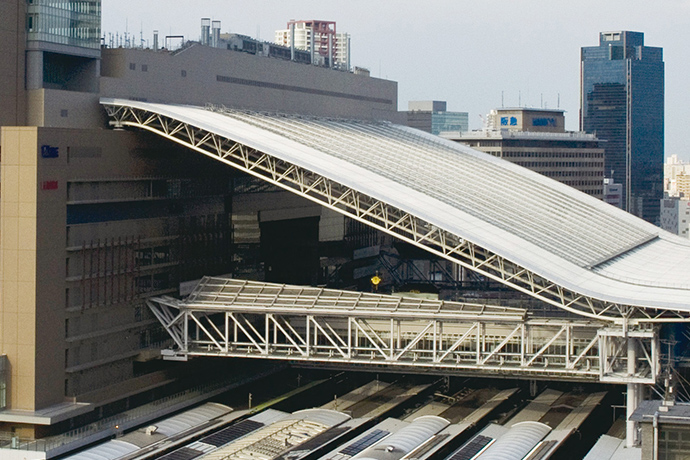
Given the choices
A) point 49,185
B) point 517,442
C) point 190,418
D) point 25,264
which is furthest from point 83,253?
point 517,442

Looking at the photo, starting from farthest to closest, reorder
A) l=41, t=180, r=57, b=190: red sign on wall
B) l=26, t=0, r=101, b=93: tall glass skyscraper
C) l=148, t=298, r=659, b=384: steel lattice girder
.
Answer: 1. l=26, t=0, r=101, b=93: tall glass skyscraper
2. l=148, t=298, r=659, b=384: steel lattice girder
3. l=41, t=180, r=57, b=190: red sign on wall

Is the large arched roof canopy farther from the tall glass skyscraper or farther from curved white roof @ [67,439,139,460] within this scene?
curved white roof @ [67,439,139,460]

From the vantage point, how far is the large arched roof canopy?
7106 centimetres

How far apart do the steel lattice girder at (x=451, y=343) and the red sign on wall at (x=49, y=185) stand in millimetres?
12431

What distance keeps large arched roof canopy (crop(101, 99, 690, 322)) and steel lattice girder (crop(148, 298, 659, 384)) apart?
230 cm

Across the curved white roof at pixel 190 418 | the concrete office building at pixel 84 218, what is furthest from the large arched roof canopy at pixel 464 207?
the curved white roof at pixel 190 418

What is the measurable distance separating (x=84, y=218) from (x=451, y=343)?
24.6 meters

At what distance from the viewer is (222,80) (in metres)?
97.8

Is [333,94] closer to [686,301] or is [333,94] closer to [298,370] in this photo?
[298,370]

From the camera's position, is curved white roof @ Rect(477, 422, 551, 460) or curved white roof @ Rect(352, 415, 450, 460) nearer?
curved white roof @ Rect(352, 415, 450, 460)

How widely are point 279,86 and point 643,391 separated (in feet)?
157

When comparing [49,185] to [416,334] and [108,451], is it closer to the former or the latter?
[108,451]

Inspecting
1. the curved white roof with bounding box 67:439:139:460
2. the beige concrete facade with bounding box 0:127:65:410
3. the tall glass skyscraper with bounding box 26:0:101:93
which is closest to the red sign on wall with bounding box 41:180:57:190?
the beige concrete facade with bounding box 0:127:65:410

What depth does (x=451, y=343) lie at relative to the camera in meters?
78.1
